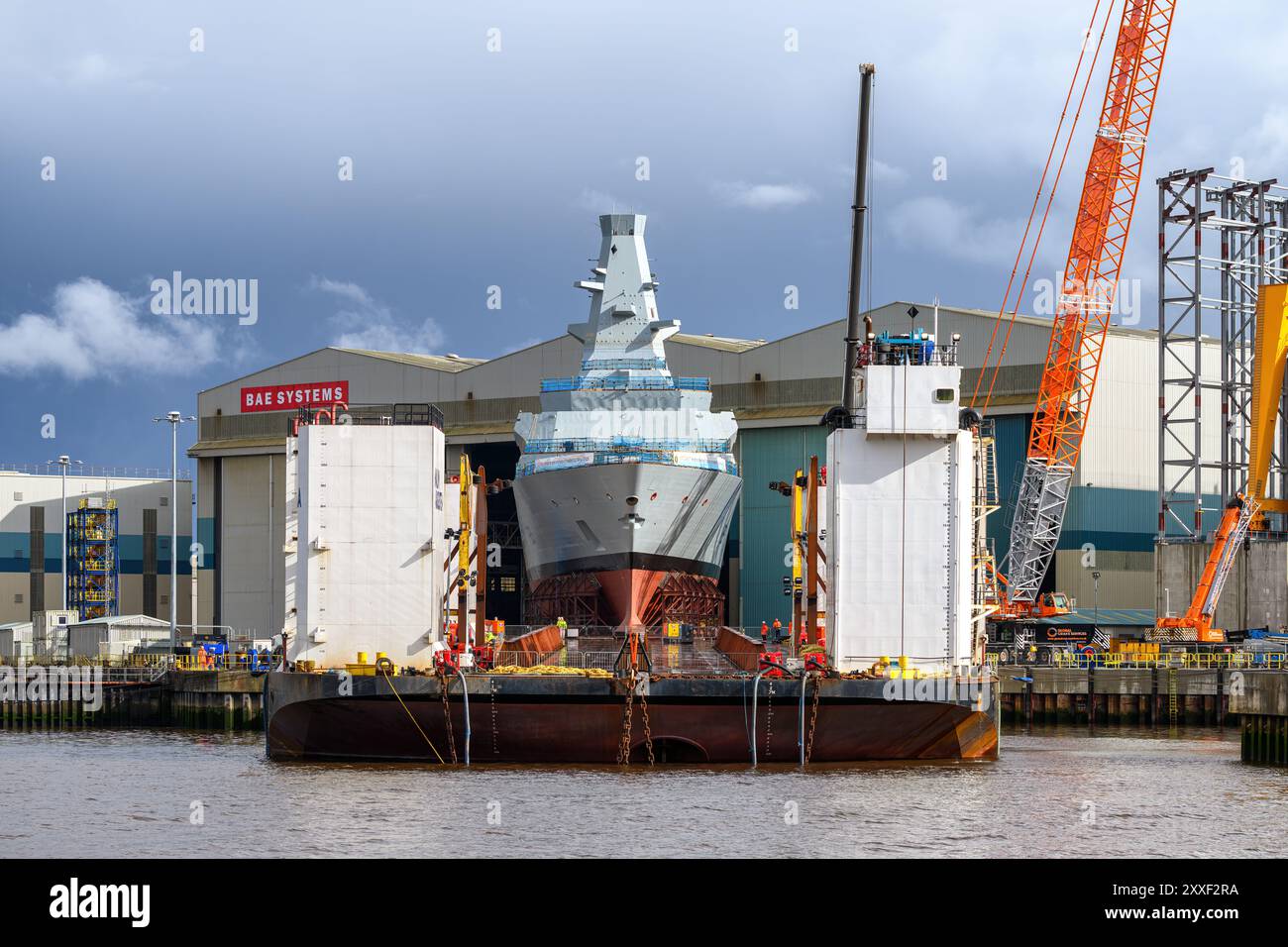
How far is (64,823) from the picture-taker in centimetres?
4225

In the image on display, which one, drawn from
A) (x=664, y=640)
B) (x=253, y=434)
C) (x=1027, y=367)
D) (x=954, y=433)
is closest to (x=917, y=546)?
(x=954, y=433)

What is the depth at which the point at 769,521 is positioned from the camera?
104875 millimetres

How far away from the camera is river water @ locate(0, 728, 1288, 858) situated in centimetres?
3856

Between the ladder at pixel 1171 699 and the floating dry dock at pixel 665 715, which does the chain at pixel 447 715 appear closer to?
the floating dry dock at pixel 665 715

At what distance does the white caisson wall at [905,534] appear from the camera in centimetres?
5259

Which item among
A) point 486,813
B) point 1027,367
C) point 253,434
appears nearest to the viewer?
point 486,813

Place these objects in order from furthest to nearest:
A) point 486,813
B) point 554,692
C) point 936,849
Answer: point 554,692, point 486,813, point 936,849

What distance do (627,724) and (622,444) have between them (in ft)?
149

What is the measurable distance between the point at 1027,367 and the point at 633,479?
23.3 m

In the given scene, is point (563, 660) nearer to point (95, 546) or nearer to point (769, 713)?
point (769, 713)

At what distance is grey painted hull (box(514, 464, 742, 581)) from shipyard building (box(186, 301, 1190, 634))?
8340 mm

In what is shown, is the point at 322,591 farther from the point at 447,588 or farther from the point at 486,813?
the point at 486,813

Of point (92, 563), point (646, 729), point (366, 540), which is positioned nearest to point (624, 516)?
point (366, 540)

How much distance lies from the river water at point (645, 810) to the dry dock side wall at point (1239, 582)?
38.0 metres
